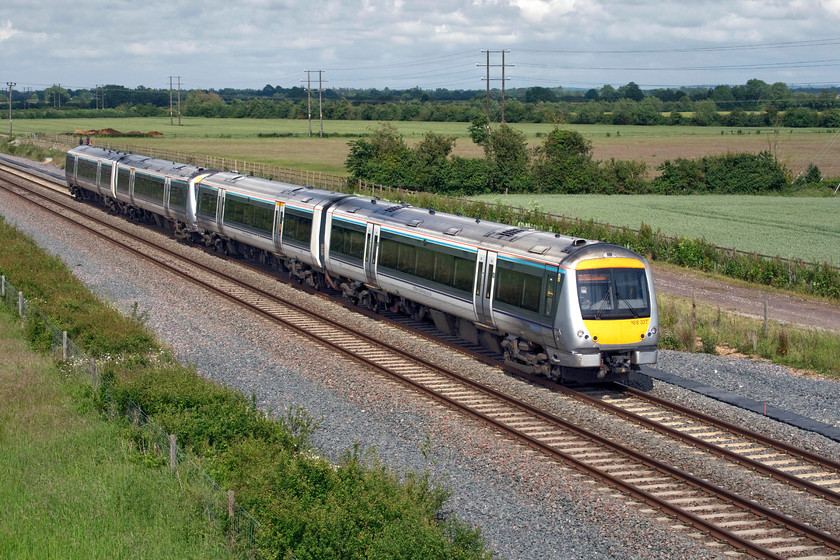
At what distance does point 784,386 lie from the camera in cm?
1892

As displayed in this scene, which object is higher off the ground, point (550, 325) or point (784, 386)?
point (550, 325)

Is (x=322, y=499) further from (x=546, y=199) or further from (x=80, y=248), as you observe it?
(x=546, y=199)

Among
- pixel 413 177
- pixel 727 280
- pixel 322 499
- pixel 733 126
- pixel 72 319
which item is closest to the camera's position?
pixel 322 499

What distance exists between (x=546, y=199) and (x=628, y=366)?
49923mm

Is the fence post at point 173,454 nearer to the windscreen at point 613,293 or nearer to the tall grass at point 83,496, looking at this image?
the tall grass at point 83,496

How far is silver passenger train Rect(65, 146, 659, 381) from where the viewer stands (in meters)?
17.6

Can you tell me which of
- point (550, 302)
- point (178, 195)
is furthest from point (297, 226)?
point (550, 302)

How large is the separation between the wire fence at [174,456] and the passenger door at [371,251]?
26.8 feet

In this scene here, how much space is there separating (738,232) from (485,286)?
119 feet

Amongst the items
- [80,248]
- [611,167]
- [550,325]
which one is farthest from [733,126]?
[550,325]

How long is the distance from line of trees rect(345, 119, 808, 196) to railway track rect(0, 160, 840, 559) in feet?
137

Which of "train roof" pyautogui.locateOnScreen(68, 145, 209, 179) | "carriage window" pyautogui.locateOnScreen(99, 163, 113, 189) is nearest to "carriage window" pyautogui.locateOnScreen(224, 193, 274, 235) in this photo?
"train roof" pyautogui.locateOnScreen(68, 145, 209, 179)

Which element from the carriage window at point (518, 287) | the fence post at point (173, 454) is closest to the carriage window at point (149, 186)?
the carriage window at point (518, 287)

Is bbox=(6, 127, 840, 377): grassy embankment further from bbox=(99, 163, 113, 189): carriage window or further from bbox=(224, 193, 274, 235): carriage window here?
bbox=(99, 163, 113, 189): carriage window
